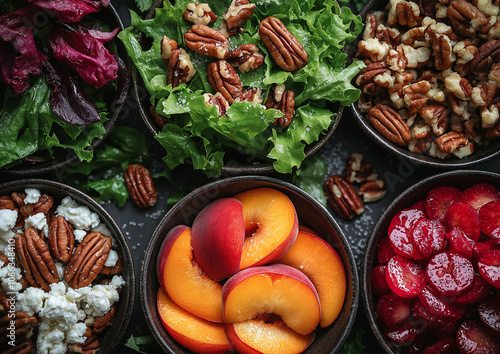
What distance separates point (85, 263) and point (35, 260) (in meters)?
0.14

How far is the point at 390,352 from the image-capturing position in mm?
1425

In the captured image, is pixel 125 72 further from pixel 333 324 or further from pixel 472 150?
pixel 472 150

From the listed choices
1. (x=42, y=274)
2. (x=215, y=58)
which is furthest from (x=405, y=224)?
(x=42, y=274)

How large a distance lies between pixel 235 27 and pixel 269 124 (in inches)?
12.6

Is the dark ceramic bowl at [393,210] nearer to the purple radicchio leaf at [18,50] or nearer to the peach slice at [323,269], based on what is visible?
the peach slice at [323,269]

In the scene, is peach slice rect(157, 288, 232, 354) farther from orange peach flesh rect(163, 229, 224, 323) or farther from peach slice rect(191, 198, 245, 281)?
peach slice rect(191, 198, 245, 281)

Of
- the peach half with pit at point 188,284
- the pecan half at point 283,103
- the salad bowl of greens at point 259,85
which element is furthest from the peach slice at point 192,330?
the pecan half at point 283,103

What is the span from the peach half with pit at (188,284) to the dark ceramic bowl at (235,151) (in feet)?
0.96

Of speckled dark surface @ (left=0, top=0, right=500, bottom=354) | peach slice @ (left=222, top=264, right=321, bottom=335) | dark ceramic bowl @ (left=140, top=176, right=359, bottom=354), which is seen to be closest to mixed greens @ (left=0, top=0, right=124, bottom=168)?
speckled dark surface @ (left=0, top=0, right=500, bottom=354)

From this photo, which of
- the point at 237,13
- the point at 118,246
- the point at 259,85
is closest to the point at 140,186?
the point at 118,246

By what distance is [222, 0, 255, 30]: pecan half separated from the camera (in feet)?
4.87

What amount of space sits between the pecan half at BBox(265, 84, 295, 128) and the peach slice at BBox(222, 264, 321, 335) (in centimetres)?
45

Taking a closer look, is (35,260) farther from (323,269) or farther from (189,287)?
(323,269)

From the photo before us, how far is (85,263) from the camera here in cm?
147
